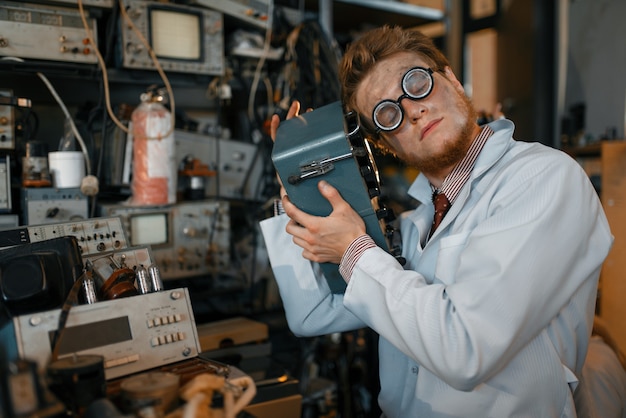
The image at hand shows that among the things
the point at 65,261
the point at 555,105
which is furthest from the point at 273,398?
the point at 555,105

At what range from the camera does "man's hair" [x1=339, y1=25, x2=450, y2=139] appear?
1.53 metres

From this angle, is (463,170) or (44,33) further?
(44,33)

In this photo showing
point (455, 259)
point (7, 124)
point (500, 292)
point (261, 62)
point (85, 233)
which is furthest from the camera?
point (261, 62)

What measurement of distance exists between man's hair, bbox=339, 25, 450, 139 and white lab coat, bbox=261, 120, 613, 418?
12.1 inches

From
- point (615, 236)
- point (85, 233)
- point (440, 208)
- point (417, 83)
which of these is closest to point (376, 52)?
point (417, 83)

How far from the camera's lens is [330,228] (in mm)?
1305

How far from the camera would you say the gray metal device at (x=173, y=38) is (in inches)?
75.4

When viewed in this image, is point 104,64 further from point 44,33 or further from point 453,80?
point 453,80

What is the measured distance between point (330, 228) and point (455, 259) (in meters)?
0.29

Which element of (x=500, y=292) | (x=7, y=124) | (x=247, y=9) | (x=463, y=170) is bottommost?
(x=500, y=292)

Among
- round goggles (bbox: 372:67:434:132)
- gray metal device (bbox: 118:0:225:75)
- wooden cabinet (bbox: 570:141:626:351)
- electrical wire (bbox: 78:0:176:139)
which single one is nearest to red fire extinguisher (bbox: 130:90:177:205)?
electrical wire (bbox: 78:0:176:139)

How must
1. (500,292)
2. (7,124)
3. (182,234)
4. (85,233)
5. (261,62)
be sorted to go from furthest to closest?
1. (261,62)
2. (182,234)
3. (7,124)
4. (85,233)
5. (500,292)

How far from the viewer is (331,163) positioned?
1.27 metres

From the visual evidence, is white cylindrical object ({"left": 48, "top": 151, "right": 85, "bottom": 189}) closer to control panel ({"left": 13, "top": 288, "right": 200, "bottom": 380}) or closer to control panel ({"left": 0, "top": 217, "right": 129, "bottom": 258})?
control panel ({"left": 0, "top": 217, "right": 129, "bottom": 258})
